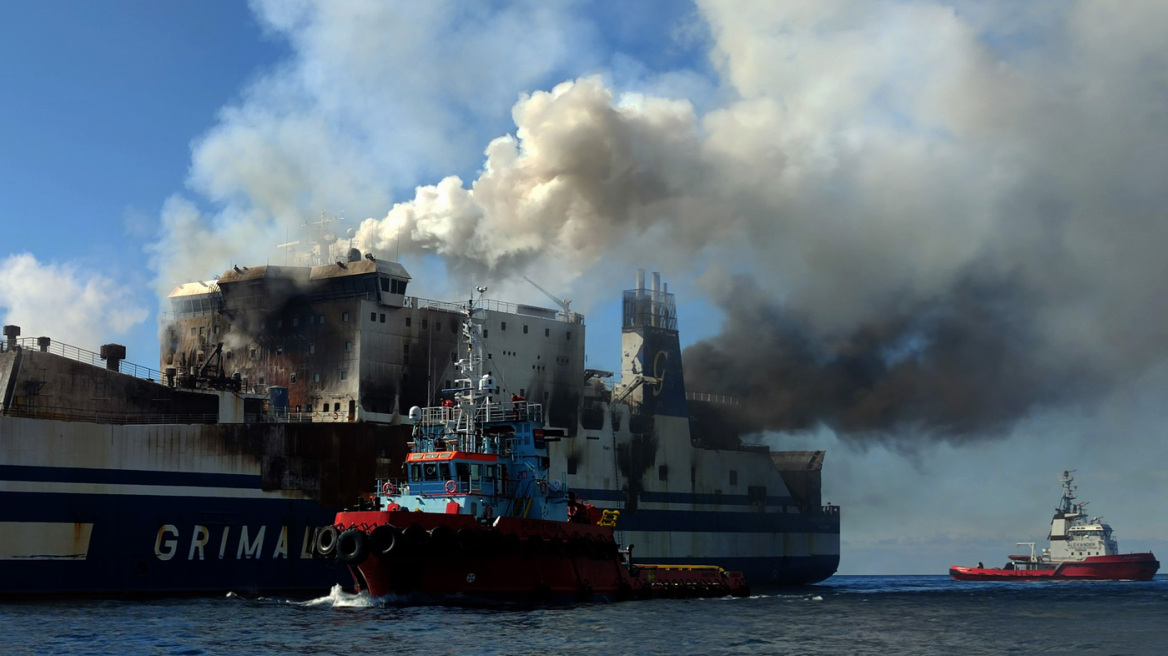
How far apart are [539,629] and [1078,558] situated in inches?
3237

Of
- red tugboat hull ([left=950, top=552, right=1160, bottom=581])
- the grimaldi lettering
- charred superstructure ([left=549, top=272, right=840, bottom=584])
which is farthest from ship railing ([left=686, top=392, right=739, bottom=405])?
red tugboat hull ([left=950, top=552, right=1160, bottom=581])

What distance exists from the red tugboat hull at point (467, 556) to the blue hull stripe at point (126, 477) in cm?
950

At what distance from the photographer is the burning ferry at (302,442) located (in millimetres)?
44406

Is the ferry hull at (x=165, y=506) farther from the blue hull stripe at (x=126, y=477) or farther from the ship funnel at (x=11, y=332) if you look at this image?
the ship funnel at (x=11, y=332)

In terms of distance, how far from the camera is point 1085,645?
36625 mm

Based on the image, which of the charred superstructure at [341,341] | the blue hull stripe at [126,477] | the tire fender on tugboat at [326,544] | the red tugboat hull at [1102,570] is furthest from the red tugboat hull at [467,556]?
the red tugboat hull at [1102,570]

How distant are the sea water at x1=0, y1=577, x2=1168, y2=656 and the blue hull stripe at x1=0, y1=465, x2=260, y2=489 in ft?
13.8

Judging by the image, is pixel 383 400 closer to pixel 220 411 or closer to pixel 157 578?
pixel 220 411

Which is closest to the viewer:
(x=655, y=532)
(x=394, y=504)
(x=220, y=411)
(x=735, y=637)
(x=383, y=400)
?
(x=735, y=637)

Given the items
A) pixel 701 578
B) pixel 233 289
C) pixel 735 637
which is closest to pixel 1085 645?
pixel 735 637

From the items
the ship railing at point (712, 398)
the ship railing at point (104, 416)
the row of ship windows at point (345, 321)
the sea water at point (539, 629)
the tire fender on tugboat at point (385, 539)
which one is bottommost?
the sea water at point (539, 629)

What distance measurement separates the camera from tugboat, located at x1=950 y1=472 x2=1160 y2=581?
103m

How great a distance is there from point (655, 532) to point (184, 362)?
24.6m

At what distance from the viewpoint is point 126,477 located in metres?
45.4
